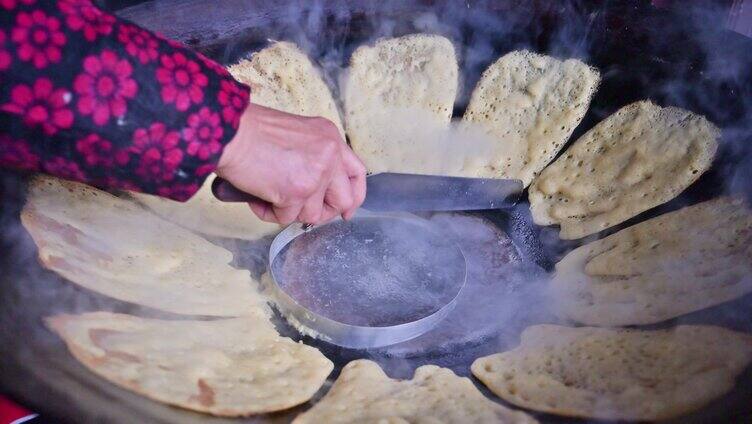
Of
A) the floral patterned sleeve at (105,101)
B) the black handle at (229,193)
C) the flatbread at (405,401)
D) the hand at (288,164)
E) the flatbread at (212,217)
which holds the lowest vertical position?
the flatbread at (212,217)

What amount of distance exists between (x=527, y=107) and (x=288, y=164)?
120cm

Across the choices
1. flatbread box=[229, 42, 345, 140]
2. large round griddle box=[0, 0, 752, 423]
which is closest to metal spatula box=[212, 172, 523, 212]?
large round griddle box=[0, 0, 752, 423]

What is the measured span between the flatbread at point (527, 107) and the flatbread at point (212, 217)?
0.82 meters

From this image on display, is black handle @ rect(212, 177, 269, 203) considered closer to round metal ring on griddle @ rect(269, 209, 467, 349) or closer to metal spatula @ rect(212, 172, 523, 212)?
round metal ring on griddle @ rect(269, 209, 467, 349)

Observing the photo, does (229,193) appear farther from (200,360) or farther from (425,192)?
(425,192)

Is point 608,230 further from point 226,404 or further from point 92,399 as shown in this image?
point 92,399

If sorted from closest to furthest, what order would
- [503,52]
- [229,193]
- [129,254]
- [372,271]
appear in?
[229,193] < [129,254] < [372,271] < [503,52]

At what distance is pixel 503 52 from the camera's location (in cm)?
209

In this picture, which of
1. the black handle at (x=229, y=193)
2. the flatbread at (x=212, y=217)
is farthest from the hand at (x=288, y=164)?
the flatbread at (x=212, y=217)

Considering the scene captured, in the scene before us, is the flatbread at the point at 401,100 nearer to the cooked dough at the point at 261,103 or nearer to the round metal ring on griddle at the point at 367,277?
the cooked dough at the point at 261,103

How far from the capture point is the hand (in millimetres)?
1105

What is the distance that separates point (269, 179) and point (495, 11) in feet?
4.03

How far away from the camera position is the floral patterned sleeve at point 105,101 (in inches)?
35.3

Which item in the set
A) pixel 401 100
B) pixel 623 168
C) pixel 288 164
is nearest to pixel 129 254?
pixel 288 164
